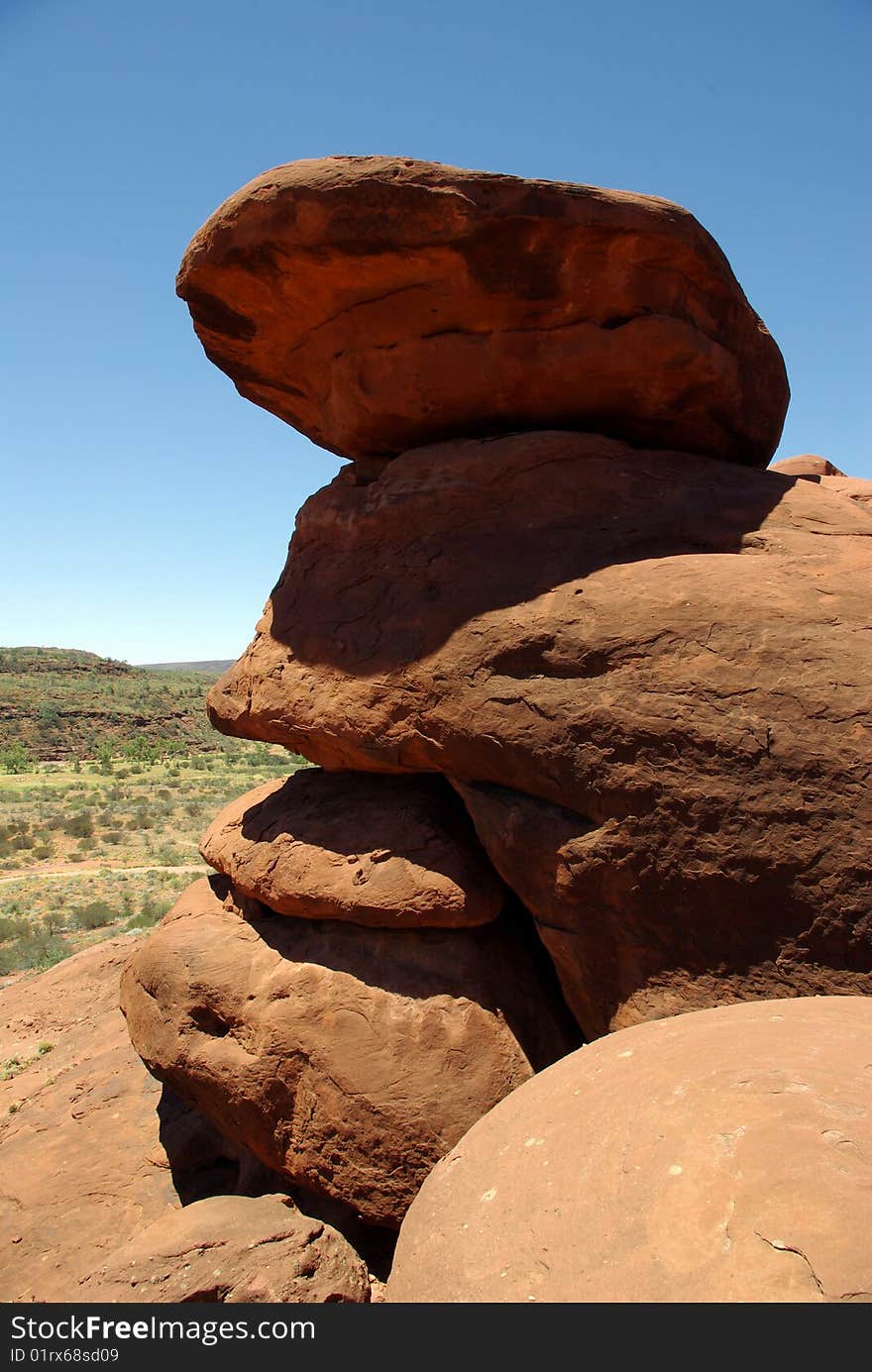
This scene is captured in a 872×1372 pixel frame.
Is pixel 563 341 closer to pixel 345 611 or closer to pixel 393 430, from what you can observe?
pixel 393 430

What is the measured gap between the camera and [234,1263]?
157 inches

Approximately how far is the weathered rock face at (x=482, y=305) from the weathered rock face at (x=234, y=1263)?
4814 millimetres

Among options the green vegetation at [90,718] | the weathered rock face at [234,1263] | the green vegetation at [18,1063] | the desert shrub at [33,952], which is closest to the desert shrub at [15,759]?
the green vegetation at [90,718]

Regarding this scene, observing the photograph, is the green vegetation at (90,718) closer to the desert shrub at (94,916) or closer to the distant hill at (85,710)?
the distant hill at (85,710)

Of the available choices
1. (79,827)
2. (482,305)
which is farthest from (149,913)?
(482,305)

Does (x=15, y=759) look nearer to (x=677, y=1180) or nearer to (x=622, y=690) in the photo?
(x=622, y=690)

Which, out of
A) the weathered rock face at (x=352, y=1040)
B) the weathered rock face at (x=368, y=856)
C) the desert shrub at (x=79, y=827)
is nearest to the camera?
the weathered rock face at (x=352, y=1040)

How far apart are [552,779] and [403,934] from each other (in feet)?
4.61

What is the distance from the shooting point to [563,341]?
5652mm

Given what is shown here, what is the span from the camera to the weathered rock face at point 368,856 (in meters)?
5.16

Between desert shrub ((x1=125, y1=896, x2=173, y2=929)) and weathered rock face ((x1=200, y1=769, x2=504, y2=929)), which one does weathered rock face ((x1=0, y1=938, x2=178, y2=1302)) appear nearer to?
weathered rock face ((x1=200, y1=769, x2=504, y2=929))

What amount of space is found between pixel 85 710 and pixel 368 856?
1539 inches

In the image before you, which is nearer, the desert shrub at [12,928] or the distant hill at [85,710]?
the desert shrub at [12,928]

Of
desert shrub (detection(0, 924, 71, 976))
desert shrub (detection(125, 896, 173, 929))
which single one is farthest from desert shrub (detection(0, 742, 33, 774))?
desert shrub (detection(0, 924, 71, 976))
